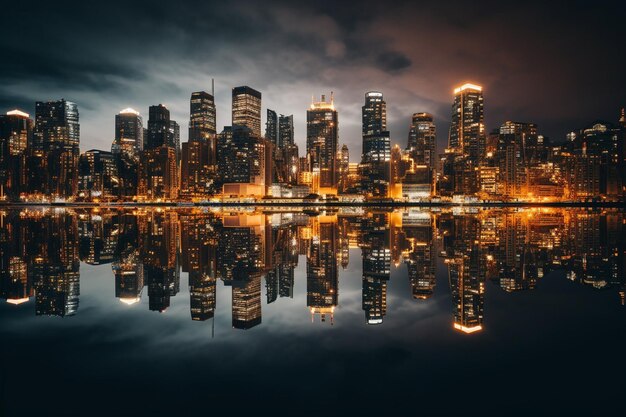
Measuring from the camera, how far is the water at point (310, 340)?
4887 millimetres

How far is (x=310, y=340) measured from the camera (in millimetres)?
7082

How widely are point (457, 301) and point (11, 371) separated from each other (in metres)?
9.05

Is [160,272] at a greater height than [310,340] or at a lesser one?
greater

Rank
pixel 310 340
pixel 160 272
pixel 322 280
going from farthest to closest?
pixel 160 272 < pixel 322 280 < pixel 310 340

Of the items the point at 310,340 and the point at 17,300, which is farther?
the point at 17,300

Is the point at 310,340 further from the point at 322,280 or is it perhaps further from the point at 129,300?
the point at 322,280

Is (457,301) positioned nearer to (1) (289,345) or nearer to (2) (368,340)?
(2) (368,340)

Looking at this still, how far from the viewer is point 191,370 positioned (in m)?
5.68

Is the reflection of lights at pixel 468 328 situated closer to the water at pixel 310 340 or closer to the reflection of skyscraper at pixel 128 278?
the water at pixel 310 340

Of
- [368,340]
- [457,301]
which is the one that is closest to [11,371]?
[368,340]

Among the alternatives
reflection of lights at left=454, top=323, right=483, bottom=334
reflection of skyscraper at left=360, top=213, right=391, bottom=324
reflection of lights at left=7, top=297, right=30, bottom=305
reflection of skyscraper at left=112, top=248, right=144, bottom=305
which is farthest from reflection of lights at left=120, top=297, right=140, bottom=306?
reflection of lights at left=454, top=323, right=483, bottom=334

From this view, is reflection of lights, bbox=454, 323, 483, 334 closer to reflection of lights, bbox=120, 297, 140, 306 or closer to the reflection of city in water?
the reflection of city in water

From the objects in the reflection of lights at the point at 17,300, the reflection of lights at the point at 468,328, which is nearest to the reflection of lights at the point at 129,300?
the reflection of lights at the point at 17,300

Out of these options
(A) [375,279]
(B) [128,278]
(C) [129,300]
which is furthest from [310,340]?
(B) [128,278]
